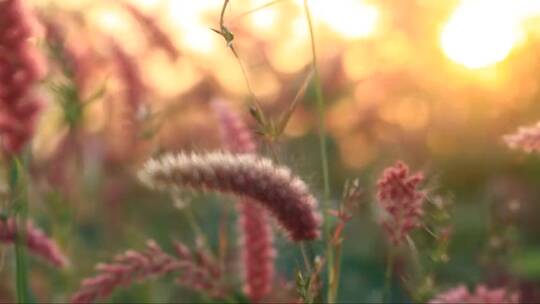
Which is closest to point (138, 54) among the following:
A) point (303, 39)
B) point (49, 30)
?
point (49, 30)

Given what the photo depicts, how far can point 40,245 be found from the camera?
2184 millimetres

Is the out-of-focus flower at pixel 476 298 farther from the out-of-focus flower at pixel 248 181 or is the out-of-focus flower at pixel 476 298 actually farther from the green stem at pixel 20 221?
the green stem at pixel 20 221

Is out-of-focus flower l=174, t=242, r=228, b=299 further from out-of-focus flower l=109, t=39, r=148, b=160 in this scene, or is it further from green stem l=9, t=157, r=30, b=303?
out-of-focus flower l=109, t=39, r=148, b=160

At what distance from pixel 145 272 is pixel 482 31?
8.39 feet

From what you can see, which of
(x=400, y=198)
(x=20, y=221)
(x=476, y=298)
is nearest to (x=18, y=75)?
(x=20, y=221)

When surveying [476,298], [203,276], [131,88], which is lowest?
[476,298]

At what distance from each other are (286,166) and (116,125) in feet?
7.28

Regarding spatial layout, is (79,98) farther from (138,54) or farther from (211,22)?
(211,22)

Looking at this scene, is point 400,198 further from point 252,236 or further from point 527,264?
point 527,264

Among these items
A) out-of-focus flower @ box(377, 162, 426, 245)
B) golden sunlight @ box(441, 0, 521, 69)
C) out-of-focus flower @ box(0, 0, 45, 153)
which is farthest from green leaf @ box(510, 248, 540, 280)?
out-of-focus flower @ box(0, 0, 45, 153)

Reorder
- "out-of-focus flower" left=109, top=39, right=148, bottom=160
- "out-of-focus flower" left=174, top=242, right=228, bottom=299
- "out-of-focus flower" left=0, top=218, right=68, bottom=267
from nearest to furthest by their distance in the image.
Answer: "out-of-focus flower" left=174, top=242, right=228, bottom=299 → "out-of-focus flower" left=0, top=218, right=68, bottom=267 → "out-of-focus flower" left=109, top=39, right=148, bottom=160

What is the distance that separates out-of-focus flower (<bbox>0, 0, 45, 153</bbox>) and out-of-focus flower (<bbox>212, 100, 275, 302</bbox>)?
0.34 m

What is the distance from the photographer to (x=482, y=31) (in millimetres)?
4184

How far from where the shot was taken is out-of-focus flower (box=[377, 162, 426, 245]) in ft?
5.67
